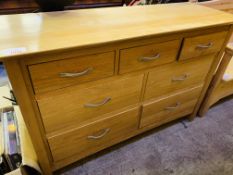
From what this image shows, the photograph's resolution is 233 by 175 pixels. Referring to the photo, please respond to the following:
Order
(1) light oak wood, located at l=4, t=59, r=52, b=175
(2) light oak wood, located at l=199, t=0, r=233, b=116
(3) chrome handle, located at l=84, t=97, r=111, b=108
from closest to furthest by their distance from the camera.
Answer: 1. (1) light oak wood, located at l=4, t=59, r=52, b=175
2. (3) chrome handle, located at l=84, t=97, r=111, b=108
3. (2) light oak wood, located at l=199, t=0, r=233, b=116

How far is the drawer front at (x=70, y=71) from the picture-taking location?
0.72 metres

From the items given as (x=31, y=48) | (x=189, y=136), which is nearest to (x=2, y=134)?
(x=31, y=48)

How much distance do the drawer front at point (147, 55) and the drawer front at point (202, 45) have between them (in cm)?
6

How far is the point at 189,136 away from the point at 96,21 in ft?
3.80

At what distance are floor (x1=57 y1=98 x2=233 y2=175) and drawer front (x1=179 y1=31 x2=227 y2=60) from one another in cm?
70

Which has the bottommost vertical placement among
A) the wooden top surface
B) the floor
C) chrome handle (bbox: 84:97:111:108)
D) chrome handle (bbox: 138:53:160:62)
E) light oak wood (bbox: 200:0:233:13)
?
the floor

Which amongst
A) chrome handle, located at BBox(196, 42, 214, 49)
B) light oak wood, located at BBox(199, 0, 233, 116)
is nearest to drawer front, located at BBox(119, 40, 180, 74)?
chrome handle, located at BBox(196, 42, 214, 49)

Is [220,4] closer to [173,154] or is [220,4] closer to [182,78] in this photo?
[182,78]

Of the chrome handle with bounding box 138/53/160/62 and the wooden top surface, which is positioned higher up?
the wooden top surface

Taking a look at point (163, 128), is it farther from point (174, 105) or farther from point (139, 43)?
point (139, 43)

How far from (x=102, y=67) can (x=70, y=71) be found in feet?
0.49

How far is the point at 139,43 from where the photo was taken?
0.86m

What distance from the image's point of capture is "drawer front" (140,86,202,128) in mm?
1237

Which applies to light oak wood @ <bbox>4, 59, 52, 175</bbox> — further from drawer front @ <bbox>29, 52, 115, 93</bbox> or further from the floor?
the floor
